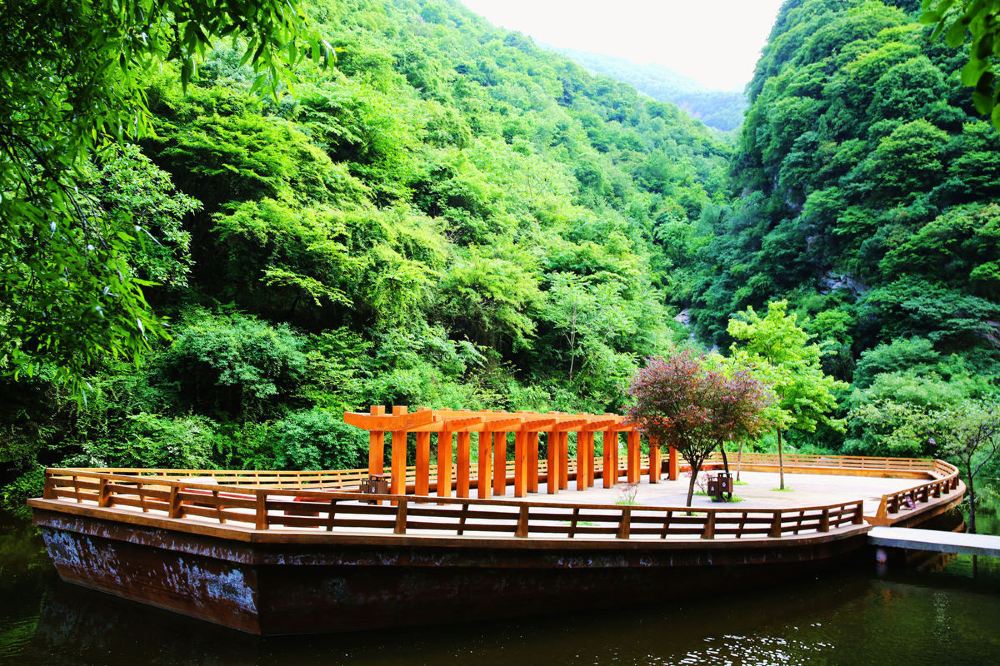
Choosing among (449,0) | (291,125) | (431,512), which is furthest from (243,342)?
(449,0)

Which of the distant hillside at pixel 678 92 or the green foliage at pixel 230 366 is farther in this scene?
the distant hillside at pixel 678 92

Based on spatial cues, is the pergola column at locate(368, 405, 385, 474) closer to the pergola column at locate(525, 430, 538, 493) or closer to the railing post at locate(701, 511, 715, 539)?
the pergola column at locate(525, 430, 538, 493)

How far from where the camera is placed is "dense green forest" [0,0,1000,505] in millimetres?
20609

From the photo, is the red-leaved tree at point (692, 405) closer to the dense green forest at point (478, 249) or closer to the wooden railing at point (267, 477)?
the wooden railing at point (267, 477)

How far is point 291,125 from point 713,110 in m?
148

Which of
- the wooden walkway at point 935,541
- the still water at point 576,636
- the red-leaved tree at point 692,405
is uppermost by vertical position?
the red-leaved tree at point 692,405

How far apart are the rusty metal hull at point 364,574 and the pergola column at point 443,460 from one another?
16.1 feet

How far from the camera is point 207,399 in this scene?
2136 cm

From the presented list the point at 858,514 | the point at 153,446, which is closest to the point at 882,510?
the point at 858,514

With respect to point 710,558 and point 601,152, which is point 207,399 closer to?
point 710,558

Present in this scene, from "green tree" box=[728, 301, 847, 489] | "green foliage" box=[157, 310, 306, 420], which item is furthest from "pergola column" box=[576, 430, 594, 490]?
"green foliage" box=[157, 310, 306, 420]

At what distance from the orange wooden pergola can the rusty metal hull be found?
4.05 m

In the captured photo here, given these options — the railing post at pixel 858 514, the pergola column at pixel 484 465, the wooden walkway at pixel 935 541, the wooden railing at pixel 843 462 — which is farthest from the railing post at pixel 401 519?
the wooden railing at pixel 843 462

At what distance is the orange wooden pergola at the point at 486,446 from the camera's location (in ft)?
47.8
